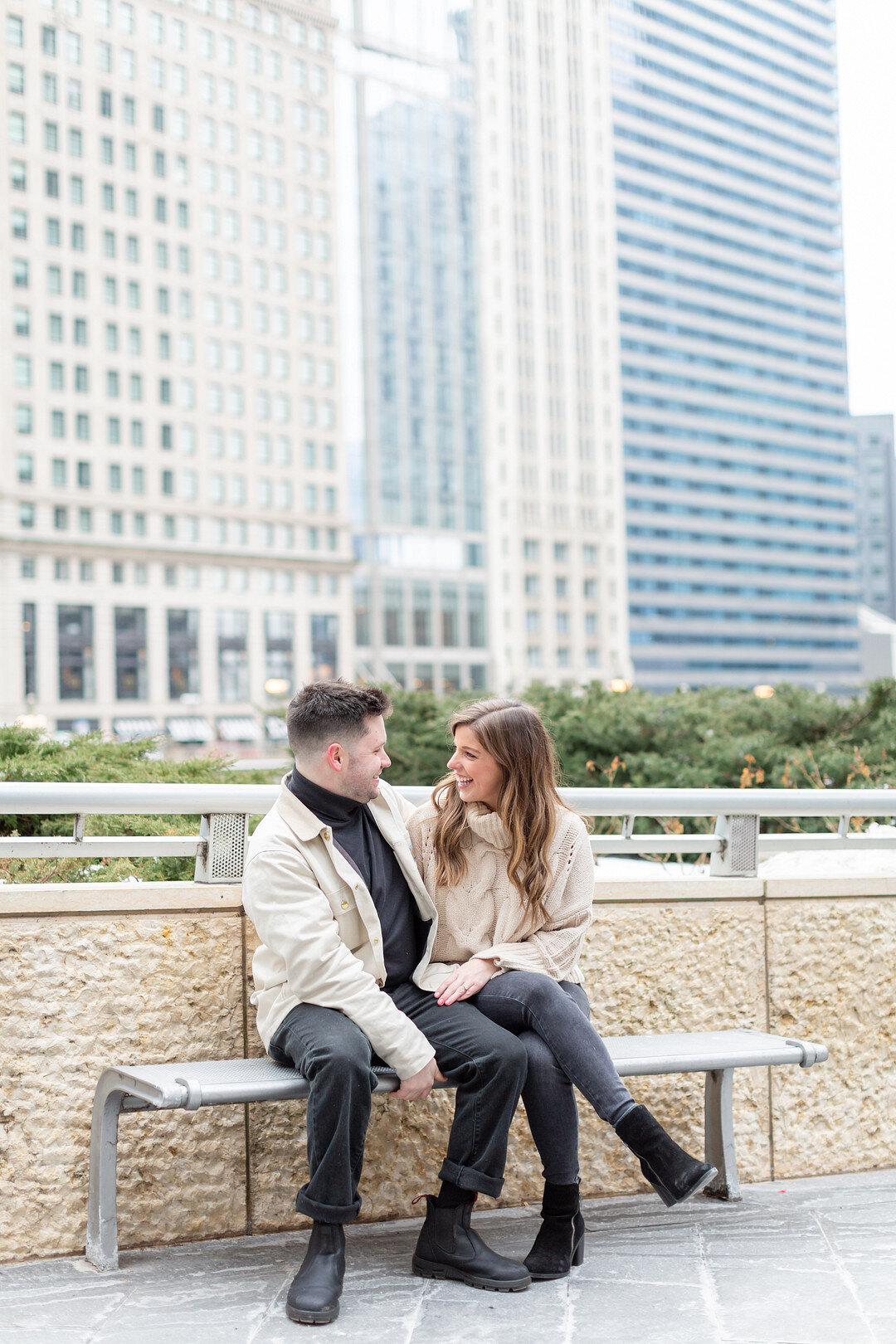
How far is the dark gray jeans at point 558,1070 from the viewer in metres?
3.19

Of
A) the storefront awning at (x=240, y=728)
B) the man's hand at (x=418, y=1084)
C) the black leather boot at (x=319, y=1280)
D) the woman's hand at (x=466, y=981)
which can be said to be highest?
the woman's hand at (x=466, y=981)

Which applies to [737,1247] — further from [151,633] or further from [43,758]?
[151,633]

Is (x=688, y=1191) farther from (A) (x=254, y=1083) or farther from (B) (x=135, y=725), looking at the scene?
(B) (x=135, y=725)

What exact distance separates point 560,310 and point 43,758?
101989 millimetres

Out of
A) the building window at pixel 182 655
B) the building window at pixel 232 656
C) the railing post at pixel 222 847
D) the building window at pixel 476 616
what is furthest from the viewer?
the building window at pixel 476 616

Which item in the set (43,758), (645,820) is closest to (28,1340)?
(43,758)

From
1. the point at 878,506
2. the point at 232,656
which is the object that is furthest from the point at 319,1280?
the point at 878,506

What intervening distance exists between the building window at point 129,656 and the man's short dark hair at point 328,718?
75.1 metres

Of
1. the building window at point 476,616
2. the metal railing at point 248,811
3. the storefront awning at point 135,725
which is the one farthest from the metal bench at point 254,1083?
the building window at point 476,616

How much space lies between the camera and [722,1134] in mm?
3904

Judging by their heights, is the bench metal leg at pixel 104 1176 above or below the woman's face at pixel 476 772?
below

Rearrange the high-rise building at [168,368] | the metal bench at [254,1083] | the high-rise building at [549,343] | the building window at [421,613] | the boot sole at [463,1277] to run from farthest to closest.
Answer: the high-rise building at [549,343] → the building window at [421,613] → the high-rise building at [168,368] → the boot sole at [463,1277] → the metal bench at [254,1083]

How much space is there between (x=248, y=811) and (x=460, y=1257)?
126cm

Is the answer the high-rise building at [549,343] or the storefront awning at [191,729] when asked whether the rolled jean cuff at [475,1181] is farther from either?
the high-rise building at [549,343]
